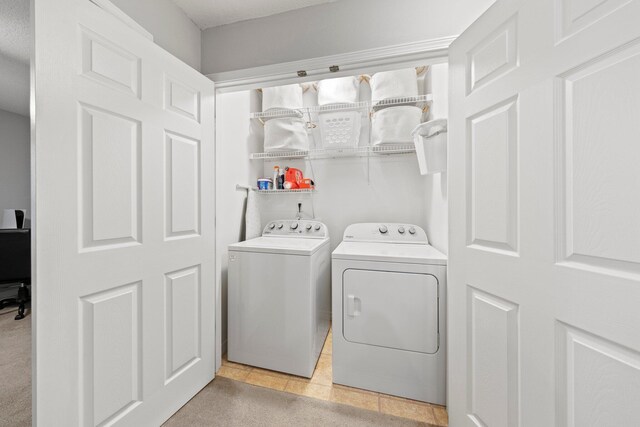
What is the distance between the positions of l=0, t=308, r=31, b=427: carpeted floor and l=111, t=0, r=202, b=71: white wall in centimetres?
224

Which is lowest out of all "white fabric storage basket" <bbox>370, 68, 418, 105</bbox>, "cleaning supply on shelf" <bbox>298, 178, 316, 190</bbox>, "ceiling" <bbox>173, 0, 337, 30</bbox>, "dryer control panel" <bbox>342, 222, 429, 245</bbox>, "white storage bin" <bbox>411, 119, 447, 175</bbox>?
"dryer control panel" <bbox>342, 222, 429, 245</bbox>

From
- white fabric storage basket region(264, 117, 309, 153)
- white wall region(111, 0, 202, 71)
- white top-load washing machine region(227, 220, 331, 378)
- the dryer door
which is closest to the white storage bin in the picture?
the dryer door

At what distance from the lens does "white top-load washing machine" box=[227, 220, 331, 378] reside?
170 cm

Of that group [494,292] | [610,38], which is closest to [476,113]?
[610,38]

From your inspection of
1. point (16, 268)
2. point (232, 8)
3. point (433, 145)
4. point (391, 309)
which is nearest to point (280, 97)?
point (232, 8)

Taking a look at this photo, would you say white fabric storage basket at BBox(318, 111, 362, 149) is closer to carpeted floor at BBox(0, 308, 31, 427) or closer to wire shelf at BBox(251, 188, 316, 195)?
wire shelf at BBox(251, 188, 316, 195)

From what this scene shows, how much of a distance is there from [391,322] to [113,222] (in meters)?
1.59

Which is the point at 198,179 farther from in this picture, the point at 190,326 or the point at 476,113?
the point at 476,113

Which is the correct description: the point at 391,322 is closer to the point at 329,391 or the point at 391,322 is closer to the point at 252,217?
the point at 329,391

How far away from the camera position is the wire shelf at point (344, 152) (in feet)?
7.19

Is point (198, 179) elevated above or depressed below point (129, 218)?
A: above

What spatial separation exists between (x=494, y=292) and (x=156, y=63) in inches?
75.4

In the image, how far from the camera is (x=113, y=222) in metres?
1.05

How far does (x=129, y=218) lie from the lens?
1114mm
